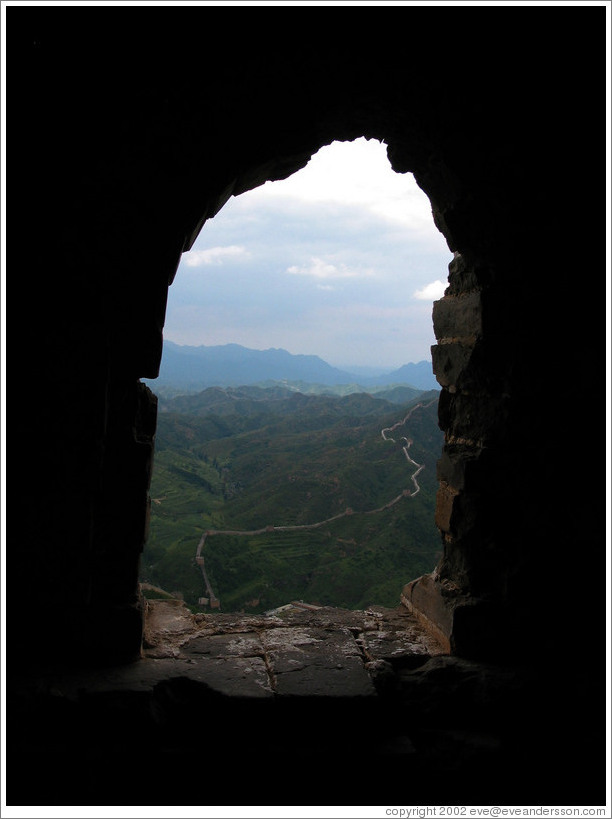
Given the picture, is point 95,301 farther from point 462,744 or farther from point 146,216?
point 462,744

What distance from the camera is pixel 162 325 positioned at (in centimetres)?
254

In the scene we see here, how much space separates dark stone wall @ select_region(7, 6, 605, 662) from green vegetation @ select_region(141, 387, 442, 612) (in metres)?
5.96

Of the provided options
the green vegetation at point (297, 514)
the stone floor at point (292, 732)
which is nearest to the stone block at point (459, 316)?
the stone floor at point (292, 732)

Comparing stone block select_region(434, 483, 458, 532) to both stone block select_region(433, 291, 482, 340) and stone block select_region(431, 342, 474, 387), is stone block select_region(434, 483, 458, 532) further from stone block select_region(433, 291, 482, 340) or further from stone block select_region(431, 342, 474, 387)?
stone block select_region(433, 291, 482, 340)

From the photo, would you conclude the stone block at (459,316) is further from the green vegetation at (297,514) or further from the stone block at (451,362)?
the green vegetation at (297,514)

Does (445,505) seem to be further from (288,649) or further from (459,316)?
(288,649)

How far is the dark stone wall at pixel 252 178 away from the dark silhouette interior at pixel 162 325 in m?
0.01

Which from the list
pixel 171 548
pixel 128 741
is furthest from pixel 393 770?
pixel 171 548

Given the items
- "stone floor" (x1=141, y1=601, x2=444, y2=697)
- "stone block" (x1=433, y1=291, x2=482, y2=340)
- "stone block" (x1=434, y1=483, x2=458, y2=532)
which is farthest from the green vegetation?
"stone block" (x1=433, y1=291, x2=482, y2=340)

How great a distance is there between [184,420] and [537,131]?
71.9 ft

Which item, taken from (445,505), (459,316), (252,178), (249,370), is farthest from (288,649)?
(249,370)

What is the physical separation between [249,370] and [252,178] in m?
82.1

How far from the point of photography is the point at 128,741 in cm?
238

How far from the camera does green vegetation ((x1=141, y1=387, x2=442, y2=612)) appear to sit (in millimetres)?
9453
